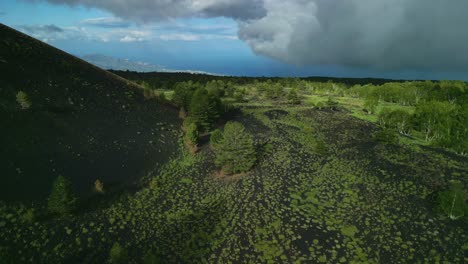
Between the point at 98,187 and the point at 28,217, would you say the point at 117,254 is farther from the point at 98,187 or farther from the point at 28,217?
the point at 98,187

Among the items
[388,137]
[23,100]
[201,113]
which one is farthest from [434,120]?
[23,100]

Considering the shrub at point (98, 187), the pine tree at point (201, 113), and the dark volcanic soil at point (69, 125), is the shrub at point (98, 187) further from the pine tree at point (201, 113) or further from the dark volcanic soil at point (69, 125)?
the pine tree at point (201, 113)

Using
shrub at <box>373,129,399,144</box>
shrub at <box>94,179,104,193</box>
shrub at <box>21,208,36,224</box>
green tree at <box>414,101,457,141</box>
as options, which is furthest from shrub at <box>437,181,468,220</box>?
shrub at <box>21,208,36,224</box>

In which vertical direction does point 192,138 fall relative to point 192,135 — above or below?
below

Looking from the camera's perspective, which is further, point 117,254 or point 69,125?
point 69,125

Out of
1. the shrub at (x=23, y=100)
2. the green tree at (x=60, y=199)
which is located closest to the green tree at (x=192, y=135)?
the green tree at (x=60, y=199)

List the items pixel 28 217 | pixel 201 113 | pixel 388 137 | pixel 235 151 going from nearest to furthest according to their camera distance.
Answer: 1. pixel 28 217
2. pixel 235 151
3. pixel 388 137
4. pixel 201 113
